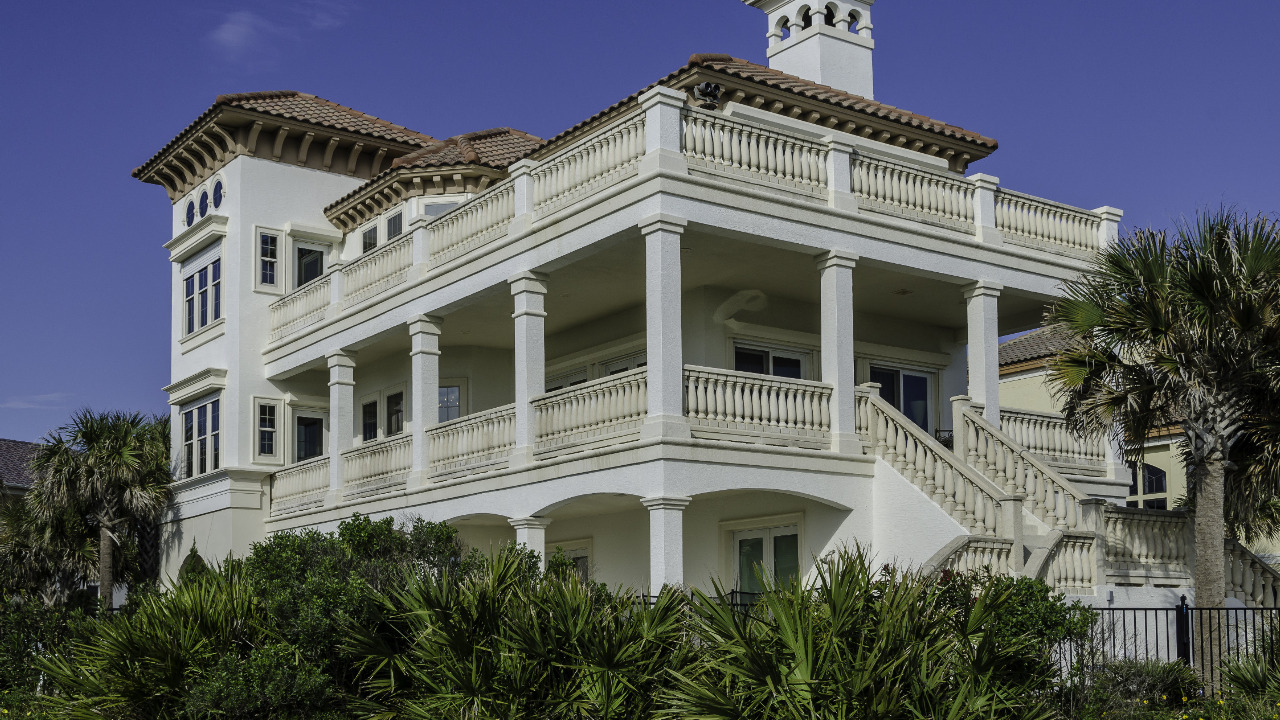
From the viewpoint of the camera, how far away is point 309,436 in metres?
30.8

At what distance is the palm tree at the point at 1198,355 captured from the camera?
16.1 m

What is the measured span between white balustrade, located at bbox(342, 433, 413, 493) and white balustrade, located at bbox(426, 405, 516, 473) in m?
0.91

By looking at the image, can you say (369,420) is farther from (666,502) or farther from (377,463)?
(666,502)

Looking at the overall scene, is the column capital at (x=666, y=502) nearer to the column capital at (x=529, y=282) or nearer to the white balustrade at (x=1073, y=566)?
the column capital at (x=529, y=282)

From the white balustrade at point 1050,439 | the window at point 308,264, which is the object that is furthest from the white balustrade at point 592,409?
the window at point 308,264

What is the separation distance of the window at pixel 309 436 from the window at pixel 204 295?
116 inches

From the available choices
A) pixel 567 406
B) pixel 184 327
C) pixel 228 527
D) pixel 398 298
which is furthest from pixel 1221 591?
pixel 184 327

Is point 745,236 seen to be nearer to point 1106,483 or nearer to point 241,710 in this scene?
point 1106,483

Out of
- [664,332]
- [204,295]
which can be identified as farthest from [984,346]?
[204,295]

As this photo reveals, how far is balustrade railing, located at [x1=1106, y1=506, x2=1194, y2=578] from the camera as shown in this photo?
59.7ft

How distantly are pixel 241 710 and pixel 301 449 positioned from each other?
17722 mm

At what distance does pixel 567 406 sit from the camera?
20297mm

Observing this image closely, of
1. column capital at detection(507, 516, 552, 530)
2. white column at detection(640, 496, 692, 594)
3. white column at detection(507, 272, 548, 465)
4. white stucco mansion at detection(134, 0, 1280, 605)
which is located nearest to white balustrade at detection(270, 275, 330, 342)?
white stucco mansion at detection(134, 0, 1280, 605)

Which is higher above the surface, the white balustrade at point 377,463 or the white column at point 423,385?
the white column at point 423,385
